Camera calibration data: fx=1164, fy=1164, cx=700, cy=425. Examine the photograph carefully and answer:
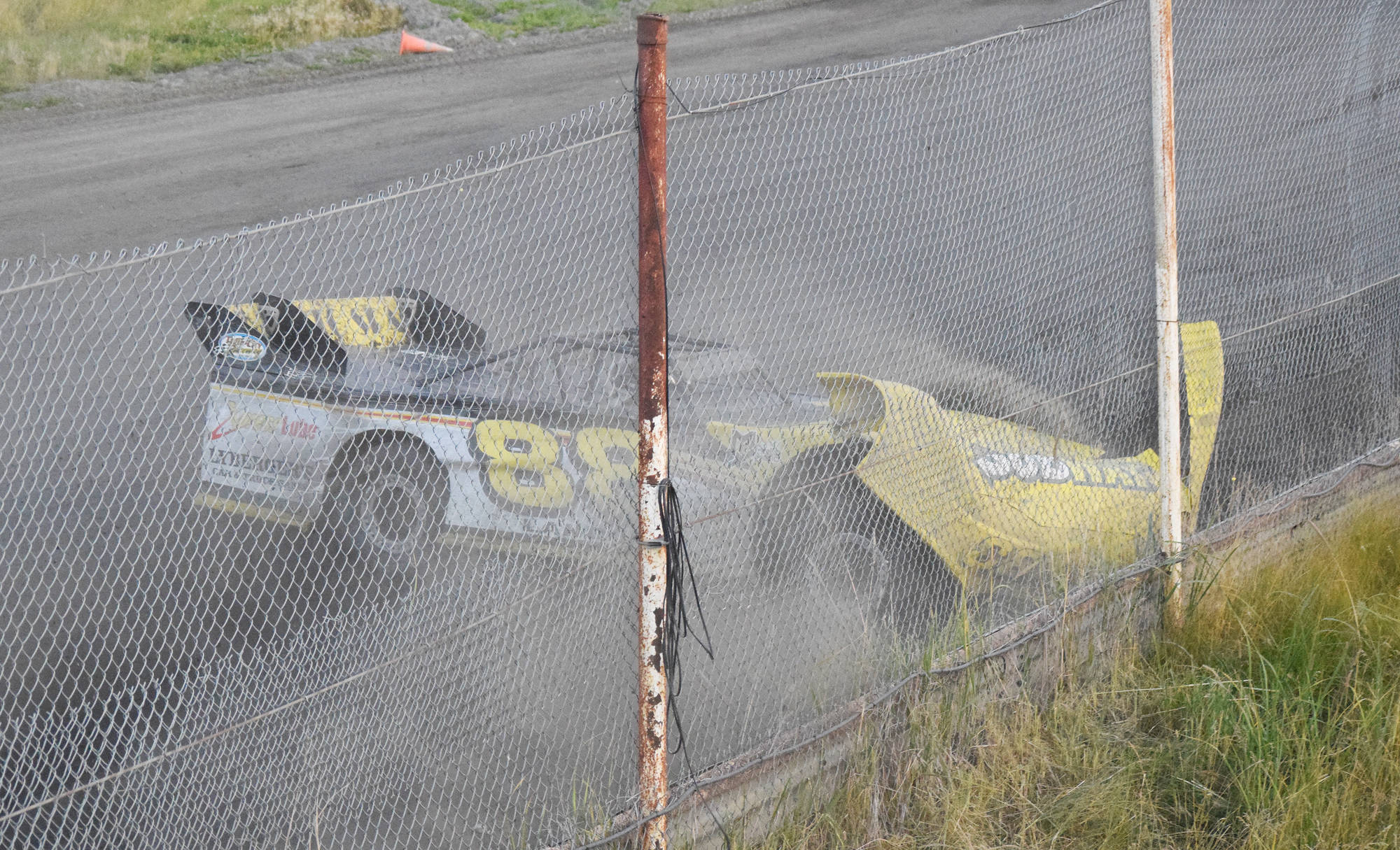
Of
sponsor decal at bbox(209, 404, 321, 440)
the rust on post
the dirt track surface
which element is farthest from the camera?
the dirt track surface

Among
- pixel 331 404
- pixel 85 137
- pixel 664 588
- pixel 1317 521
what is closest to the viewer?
pixel 664 588

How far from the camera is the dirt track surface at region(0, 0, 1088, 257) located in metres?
10.0

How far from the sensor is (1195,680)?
11.2 ft

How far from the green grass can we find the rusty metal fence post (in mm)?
336

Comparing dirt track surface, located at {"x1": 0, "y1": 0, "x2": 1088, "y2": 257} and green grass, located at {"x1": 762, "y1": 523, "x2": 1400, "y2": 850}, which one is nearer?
green grass, located at {"x1": 762, "y1": 523, "x2": 1400, "y2": 850}

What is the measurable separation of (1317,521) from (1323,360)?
69 centimetres

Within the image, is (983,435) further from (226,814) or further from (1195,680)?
(226,814)

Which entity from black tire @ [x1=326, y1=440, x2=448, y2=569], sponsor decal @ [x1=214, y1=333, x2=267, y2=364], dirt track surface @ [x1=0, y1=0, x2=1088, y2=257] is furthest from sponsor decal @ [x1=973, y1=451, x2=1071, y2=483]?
dirt track surface @ [x1=0, y1=0, x2=1088, y2=257]

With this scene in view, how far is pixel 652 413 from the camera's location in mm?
2572

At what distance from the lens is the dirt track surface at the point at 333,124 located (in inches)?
394

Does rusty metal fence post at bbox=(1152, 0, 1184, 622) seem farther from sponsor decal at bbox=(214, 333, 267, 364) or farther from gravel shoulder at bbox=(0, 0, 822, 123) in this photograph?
gravel shoulder at bbox=(0, 0, 822, 123)

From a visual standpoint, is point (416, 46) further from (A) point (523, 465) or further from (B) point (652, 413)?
(B) point (652, 413)

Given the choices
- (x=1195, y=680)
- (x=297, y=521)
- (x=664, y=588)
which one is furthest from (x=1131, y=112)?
(x=297, y=521)

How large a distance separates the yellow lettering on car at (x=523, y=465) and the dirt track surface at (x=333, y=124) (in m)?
6.69
